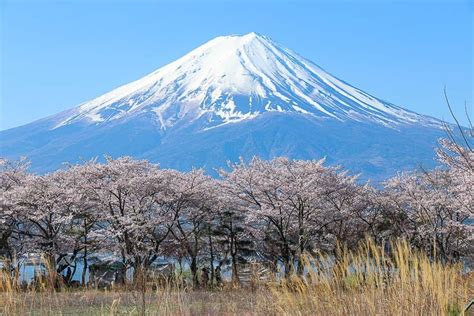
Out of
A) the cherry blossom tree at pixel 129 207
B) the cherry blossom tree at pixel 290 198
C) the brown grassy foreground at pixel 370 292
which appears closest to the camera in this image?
the brown grassy foreground at pixel 370 292

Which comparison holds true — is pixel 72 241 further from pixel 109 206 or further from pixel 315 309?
pixel 315 309

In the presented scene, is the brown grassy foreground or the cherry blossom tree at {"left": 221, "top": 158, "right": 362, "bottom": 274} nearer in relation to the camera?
the brown grassy foreground

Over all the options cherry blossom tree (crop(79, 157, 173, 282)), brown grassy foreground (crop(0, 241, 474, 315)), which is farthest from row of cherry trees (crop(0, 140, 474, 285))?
brown grassy foreground (crop(0, 241, 474, 315))

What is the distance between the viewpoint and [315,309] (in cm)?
511

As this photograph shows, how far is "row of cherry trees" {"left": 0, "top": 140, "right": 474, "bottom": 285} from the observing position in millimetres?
24016

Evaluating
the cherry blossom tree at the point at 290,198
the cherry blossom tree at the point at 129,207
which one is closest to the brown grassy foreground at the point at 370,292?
the cherry blossom tree at the point at 129,207

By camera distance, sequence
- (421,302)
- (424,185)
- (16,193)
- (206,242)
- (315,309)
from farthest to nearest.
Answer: (424,185) → (206,242) → (16,193) → (315,309) → (421,302)

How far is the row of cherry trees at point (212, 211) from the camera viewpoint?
945 inches

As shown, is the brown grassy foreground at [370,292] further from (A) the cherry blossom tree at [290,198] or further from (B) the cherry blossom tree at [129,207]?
(A) the cherry blossom tree at [290,198]

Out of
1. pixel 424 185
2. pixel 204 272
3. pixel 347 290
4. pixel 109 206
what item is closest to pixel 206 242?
pixel 204 272

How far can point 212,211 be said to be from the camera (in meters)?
26.2

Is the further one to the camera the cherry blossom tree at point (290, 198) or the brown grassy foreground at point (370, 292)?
the cherry blossom tree at point (290, 198)

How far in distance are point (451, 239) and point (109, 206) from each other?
1513 centimetres

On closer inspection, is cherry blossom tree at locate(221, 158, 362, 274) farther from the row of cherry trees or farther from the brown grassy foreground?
the brown grassy foreground
